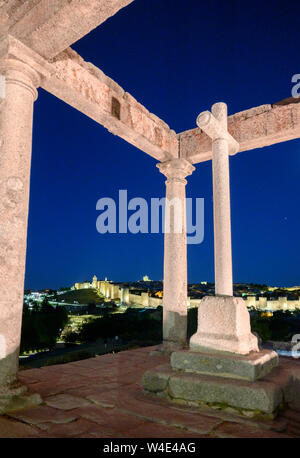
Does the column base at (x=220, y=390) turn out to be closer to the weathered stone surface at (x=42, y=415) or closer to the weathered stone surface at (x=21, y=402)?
the weathered stone surface at (x=42, y=415)

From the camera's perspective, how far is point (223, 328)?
4.62m

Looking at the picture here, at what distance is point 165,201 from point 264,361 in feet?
15.9

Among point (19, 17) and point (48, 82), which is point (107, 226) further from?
point (19, 17)

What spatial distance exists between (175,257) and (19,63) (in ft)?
17.0

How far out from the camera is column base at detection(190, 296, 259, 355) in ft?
14.6

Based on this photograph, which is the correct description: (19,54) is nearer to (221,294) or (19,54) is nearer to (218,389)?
(221,294)

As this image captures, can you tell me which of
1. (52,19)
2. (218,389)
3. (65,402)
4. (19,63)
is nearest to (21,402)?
(65,402)

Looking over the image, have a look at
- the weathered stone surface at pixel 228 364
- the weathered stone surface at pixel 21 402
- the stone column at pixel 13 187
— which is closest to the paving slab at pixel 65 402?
the weathered stone surface at pixel 21 402

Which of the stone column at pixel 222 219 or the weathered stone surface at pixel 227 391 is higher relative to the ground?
the stone column at pixel 222 219

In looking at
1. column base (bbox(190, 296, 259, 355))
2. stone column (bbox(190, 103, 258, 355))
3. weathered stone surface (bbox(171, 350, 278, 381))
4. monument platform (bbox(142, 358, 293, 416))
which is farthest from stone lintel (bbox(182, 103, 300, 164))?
monument platform (bbox(142, 358, 293, 416))

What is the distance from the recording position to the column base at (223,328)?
14.6 feet
